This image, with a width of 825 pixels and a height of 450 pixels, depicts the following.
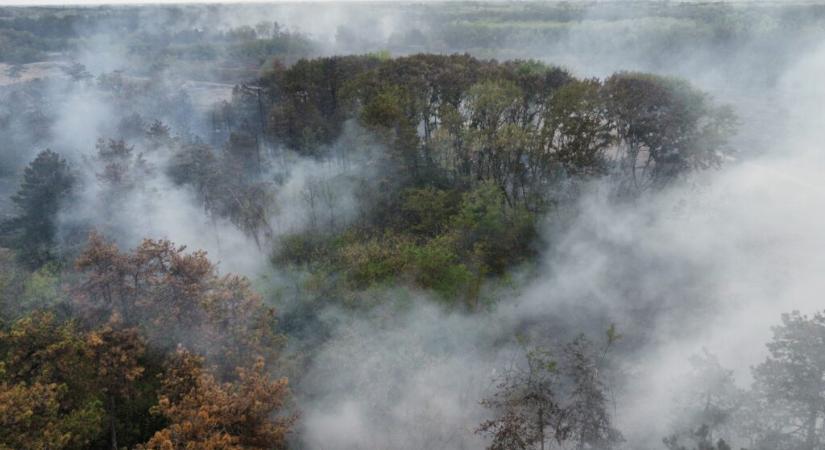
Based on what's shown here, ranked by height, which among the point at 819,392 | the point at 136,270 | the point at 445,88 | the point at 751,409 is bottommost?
the point at 751,409

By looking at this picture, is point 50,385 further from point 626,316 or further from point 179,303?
point 626,316

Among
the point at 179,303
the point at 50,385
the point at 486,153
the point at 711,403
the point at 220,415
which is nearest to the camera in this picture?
the point at 220,415

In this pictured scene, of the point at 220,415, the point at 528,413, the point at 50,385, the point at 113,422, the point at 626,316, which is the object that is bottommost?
the point at 528,413

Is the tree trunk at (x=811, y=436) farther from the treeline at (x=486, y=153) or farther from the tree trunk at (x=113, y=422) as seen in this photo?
the tree trunk at (x=113, y=422)

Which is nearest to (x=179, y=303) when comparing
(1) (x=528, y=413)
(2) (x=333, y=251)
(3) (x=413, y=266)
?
(3) (x=413, y=266)

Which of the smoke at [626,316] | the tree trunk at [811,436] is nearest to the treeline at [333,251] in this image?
the tree trunk at [811,436]

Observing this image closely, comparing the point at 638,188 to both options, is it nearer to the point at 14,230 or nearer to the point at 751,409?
the point at 751,409

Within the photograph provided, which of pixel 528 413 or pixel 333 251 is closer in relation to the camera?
pixel 528 413

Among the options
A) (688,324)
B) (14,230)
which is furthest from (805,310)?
(14,230)
